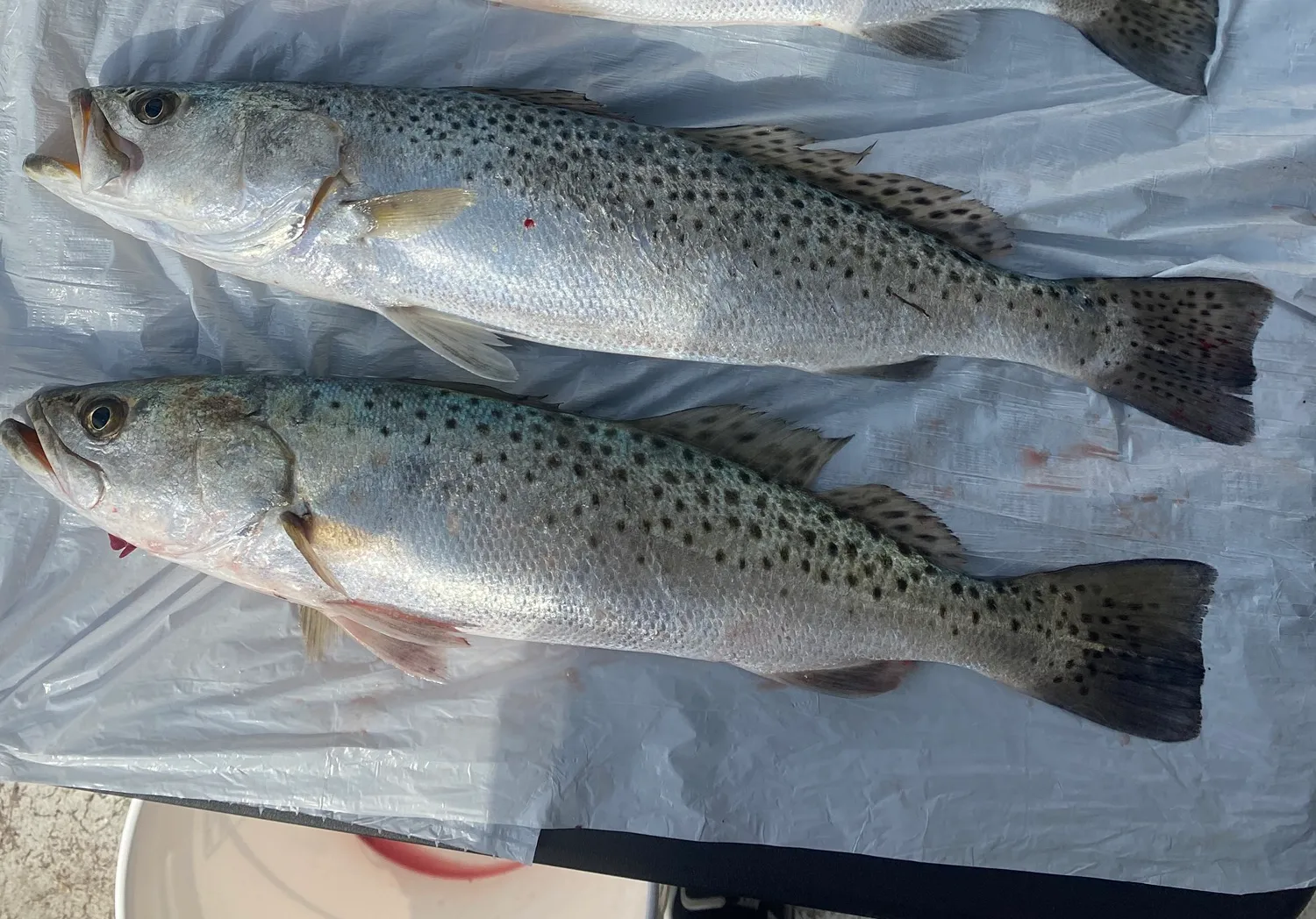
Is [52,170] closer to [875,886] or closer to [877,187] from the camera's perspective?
[877,187]

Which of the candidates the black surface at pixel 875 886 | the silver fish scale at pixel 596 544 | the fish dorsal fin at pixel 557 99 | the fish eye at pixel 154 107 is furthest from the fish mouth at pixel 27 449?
the black surface at pixel 875 886

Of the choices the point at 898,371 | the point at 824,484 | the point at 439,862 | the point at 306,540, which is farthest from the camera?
the point at 439,862

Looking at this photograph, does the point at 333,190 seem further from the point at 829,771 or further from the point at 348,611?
the point at 829,771

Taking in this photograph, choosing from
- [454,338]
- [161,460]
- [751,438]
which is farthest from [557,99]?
[161,460]

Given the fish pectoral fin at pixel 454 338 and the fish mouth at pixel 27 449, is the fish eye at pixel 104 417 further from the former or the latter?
the fish pectoral fin at pixel 454 338

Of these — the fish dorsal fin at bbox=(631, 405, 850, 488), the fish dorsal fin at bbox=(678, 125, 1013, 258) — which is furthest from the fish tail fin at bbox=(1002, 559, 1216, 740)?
the fish dorsal fin at bbox=(678, 125, 1013, 258)

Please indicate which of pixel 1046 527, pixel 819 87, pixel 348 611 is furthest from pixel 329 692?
pixel 819 87
